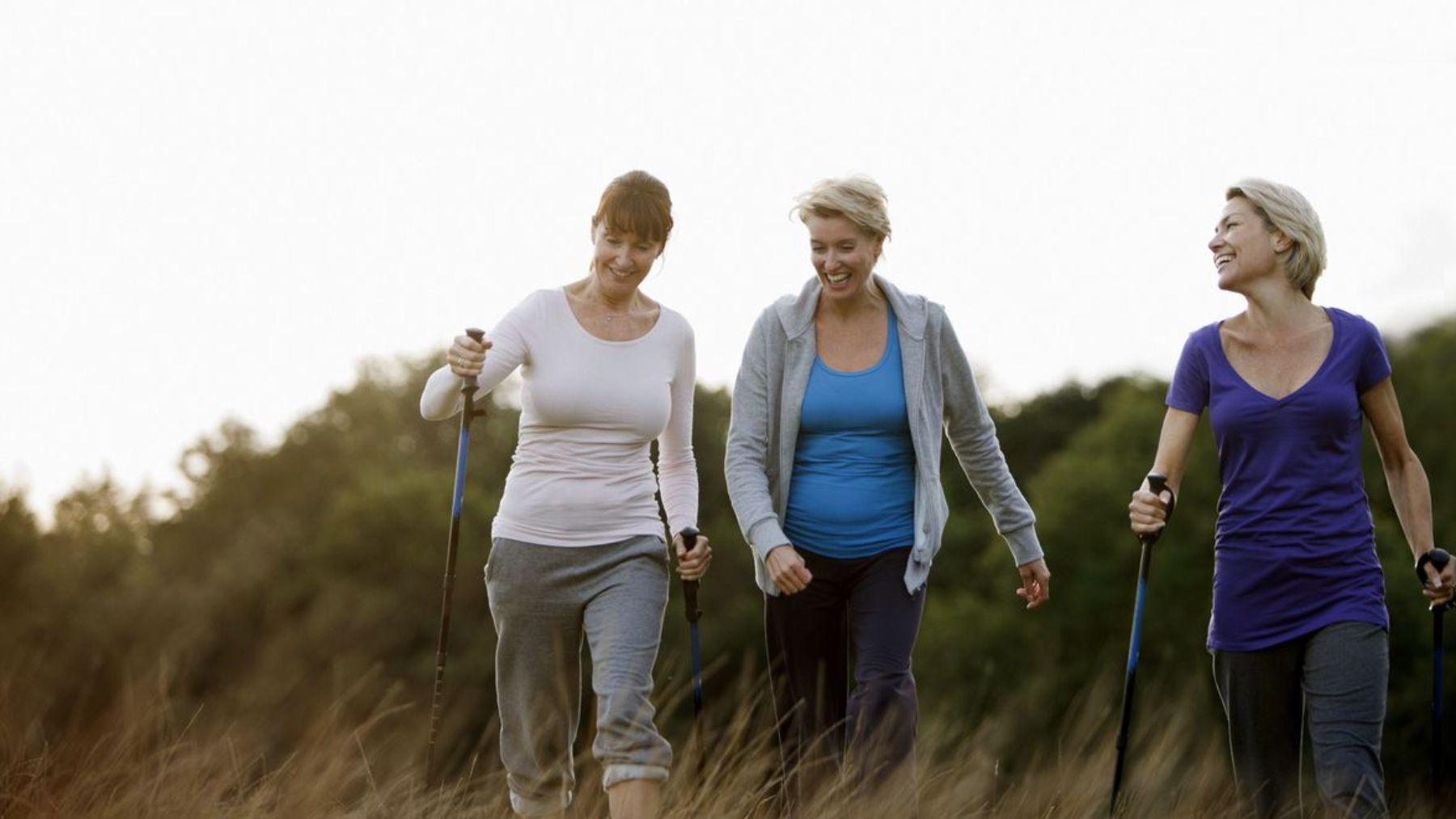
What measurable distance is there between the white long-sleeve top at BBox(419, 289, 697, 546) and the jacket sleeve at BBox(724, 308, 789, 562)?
225 millimetres

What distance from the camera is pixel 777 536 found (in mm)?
4508

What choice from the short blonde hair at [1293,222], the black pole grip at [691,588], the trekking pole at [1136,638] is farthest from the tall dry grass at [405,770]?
the short blonde hair at [1293,222]

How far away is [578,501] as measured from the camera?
14.8 ft

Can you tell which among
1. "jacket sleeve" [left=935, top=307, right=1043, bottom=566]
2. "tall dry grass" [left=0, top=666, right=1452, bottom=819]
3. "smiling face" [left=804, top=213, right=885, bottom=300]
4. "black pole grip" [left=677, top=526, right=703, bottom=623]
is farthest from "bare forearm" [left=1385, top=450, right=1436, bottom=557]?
"black pole grip" [left=677, top=526, right=703, bottom=623]

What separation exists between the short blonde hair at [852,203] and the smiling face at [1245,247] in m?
0.92

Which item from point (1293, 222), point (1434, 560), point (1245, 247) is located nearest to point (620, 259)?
point (1245, 247)

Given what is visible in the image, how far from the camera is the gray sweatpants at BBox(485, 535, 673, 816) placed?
4.41 metres

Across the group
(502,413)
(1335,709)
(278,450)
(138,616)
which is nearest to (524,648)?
(138,616)

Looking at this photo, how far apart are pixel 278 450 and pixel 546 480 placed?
32.5m

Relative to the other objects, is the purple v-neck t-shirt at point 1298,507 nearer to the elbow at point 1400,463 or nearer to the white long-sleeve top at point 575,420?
the elbow at point 1400,463

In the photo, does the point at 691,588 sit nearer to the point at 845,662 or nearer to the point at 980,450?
the point at 845,662

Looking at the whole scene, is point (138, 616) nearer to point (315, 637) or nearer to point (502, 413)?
point (315, 637)

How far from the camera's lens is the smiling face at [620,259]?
4531mm

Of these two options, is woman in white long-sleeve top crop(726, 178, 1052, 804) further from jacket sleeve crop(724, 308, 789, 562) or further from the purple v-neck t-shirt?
the purple v-neck t-shirt
